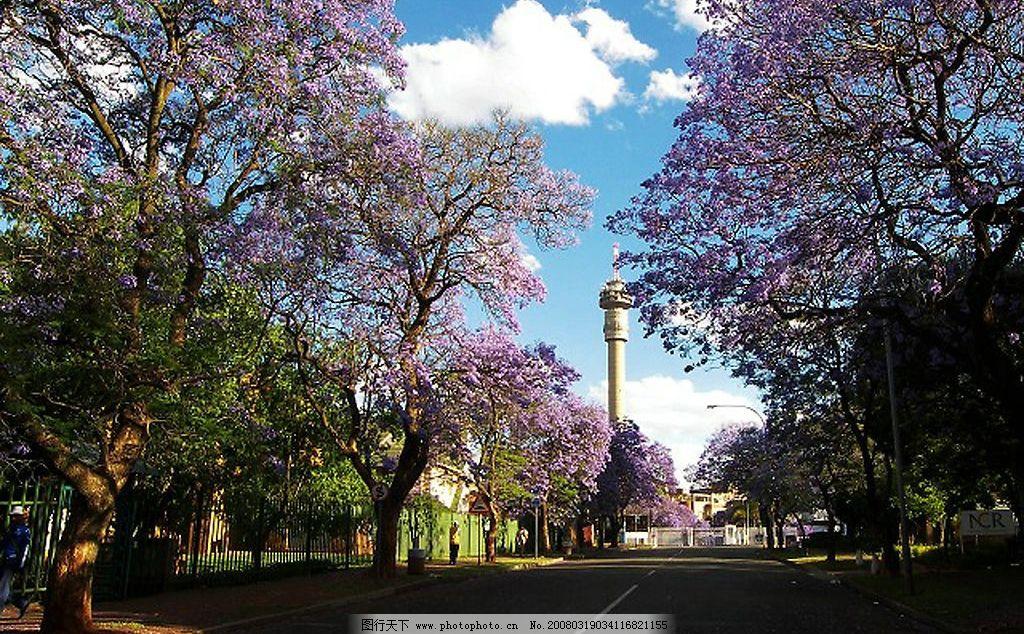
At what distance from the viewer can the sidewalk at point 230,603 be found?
48.3 ft

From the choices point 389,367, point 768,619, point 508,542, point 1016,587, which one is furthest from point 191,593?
point 508,542

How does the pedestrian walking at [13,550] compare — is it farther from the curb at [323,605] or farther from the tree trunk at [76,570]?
the curb at [323,605]

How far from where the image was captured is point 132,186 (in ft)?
41.7

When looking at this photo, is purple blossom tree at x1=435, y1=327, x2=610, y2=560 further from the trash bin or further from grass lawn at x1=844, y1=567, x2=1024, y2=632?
grass lawn at x1=844, y1=567, x2=1024, y2=632

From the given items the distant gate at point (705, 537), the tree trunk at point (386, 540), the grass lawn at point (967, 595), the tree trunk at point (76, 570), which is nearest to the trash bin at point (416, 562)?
the tree trunk at point (386, 540)

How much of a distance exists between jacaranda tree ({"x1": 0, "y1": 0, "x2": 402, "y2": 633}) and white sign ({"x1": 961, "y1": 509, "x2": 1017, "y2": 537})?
24.3m

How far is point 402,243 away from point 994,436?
14552mm

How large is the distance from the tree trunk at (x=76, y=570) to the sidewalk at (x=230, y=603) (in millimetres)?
566

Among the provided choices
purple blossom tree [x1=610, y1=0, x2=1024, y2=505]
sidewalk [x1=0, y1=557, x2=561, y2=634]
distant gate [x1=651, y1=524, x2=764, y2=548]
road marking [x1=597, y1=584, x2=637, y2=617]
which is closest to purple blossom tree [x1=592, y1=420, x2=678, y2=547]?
distant gate [x1=651, y1=524, x2=764, y2=548]

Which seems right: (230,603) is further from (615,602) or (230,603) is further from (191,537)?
(615,602)

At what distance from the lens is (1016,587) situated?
71.9ft

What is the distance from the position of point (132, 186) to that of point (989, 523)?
2862 centimetres

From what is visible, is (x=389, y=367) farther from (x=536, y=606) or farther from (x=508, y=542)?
(x=508, y=542)

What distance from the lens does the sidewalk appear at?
1473 cm
